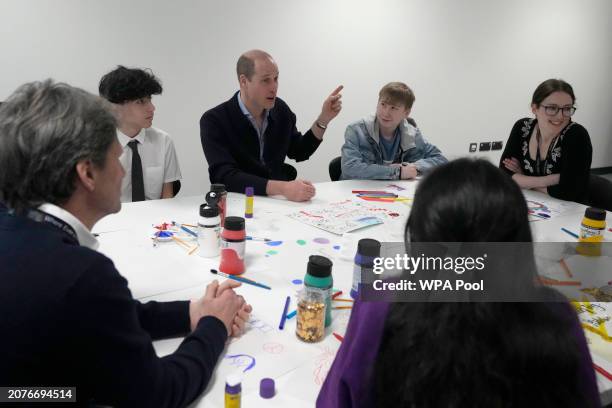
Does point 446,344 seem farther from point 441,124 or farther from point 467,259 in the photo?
point 441,124

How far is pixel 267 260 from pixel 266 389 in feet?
2.19

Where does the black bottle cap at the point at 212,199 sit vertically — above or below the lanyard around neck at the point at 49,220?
below

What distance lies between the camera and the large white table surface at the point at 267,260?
99cm

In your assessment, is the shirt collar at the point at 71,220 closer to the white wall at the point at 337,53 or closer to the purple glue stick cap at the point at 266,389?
the purple glue stick cap at the point at 266,389

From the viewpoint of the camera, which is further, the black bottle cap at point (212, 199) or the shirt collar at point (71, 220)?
the black bottle cap at point (212, 199)

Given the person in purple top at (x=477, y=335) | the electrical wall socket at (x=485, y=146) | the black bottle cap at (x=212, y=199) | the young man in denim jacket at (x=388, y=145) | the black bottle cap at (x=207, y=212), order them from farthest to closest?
the electrical wall socket at (x=485, y=146) < the young man in denim jacket at (x=388, y=145) < the black bottle cap at (x=212, y=199) < the black bottle cap at (x=207, y=212) < the person in purple top at (x=477, y=335)

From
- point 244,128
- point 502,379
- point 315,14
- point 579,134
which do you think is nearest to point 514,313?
point 502,379

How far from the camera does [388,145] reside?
286 centimetres

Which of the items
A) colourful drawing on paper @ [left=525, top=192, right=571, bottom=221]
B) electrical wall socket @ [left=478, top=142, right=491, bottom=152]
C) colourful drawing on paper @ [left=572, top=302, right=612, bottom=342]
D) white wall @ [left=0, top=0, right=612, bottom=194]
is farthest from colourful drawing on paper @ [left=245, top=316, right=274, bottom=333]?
electrical wall socket @ [left=478, top=142, right=491, bottom=152]

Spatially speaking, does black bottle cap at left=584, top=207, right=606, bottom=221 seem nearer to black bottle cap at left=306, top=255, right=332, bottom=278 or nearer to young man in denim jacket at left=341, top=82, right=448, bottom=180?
young man in denim jacket at left=341, top=82, right=448, bottom=180

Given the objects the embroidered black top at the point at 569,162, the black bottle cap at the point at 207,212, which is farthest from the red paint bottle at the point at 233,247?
the embroidered black top at the point at 569,162

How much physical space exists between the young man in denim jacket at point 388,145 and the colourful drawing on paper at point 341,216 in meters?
0.53

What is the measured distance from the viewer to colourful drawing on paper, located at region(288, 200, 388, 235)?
1883 mm

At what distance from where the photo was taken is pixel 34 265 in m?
0.76
